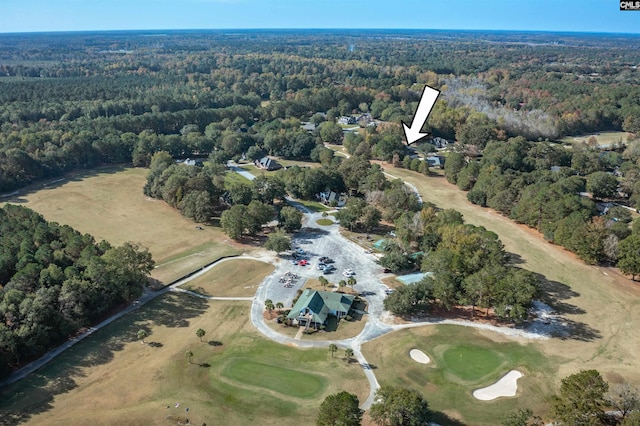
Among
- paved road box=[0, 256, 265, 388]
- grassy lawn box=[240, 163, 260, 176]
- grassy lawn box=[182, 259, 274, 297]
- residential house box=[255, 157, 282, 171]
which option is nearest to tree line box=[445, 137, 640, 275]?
residential house box=[255, 157, 282, 171]

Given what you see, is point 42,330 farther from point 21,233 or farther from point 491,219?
point 491,219

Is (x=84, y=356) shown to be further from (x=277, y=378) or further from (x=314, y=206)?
(x=314, y=206)

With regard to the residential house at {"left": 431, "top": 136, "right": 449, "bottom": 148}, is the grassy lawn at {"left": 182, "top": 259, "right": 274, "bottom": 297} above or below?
below

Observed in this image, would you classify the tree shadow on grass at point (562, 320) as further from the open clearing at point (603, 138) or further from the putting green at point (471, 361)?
the open clearing at point (603, 138)

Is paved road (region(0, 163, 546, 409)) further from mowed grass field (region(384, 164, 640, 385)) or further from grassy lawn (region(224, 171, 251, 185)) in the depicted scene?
grassy lawn (region(224, 171, 251, 185))

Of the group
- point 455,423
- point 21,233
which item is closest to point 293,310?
point 455,423

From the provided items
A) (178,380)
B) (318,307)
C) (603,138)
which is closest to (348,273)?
(318,307)
